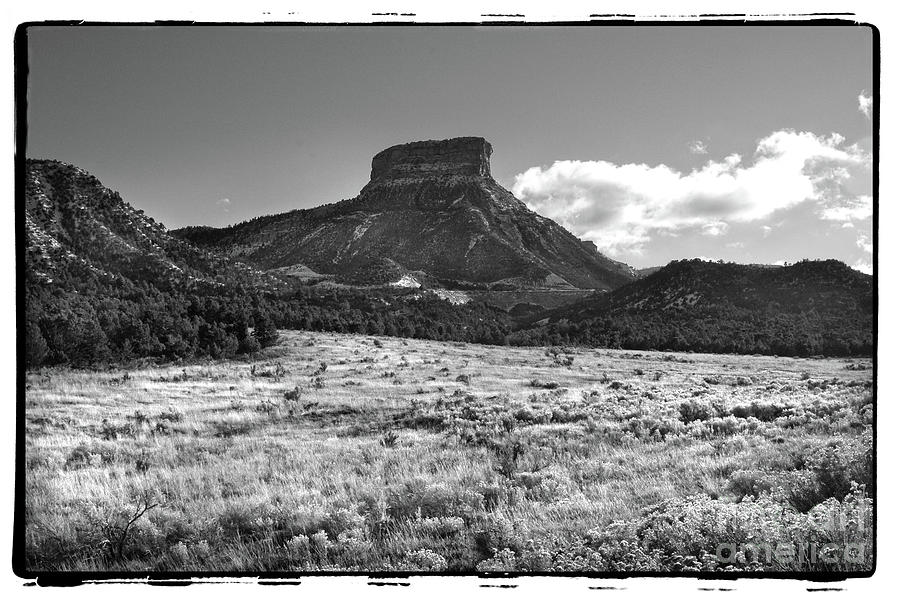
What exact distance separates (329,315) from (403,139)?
4.89 m

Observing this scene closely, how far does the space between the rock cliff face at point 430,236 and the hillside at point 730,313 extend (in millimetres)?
776

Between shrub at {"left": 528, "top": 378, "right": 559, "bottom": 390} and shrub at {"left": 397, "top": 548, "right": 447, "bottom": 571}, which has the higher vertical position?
shrub at {"left": 528, "top": 378, "right": 559, "bottom": 390}

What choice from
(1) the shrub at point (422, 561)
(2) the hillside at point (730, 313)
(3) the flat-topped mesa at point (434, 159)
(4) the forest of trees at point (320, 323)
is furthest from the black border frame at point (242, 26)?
(3) the flat-topped mesa at point (434, 159)

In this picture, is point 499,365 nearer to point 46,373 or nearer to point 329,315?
point 329,315

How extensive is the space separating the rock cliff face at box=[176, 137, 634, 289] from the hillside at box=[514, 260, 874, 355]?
776mm

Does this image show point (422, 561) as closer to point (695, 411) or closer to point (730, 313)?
point (695, 411)

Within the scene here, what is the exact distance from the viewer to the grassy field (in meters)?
3.54

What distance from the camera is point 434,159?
27.7 feet

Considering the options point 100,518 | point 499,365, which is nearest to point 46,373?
point 100,518

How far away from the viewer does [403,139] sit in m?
5.30

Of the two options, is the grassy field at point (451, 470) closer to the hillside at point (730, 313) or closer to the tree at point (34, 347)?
the tree at point (34, 347)

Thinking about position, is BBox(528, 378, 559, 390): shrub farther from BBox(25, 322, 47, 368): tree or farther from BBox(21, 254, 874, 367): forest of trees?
BBox(25, 322, 47, 368): tree

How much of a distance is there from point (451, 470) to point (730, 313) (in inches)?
232

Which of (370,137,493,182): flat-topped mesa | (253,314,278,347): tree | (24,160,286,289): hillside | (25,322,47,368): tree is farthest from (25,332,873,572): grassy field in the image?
(370,137,493,182): flat-topped mesa
